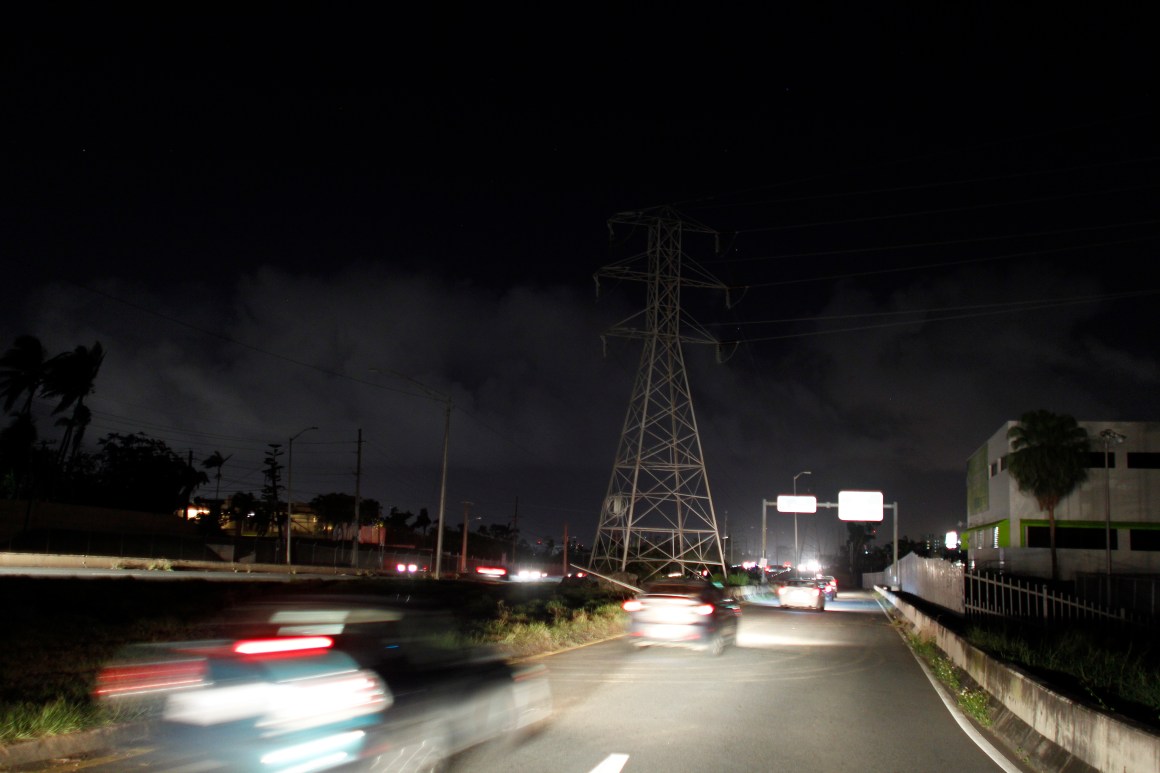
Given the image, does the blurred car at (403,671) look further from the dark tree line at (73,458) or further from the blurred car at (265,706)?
the dark tree line at (73,458)

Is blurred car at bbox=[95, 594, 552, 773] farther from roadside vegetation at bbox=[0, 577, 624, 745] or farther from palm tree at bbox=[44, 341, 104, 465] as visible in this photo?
palm tree at bbox=[44, 341, 104, 465]

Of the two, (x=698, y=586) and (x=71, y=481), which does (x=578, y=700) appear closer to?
(x=698, y=586)

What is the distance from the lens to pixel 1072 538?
64375 millimetres

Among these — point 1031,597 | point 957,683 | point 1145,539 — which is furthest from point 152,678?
point 1145,539

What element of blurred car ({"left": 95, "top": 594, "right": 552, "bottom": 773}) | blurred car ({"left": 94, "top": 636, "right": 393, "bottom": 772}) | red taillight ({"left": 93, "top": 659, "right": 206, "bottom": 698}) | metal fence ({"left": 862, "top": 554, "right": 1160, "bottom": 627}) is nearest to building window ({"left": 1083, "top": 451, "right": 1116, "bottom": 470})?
metal fence ({"left": 862, "top": 554, "right": 1160, "bottom": 627})

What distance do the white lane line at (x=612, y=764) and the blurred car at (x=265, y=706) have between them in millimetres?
2282

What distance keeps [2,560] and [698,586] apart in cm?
3180

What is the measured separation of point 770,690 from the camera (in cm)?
1450

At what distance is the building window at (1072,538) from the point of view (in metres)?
63.5

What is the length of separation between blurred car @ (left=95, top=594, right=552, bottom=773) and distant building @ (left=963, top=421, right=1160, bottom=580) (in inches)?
2309

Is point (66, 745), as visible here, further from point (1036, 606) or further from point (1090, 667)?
point (1036, 606)

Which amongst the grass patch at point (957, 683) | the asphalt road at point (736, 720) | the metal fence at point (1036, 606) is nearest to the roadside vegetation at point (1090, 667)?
the grass patch at point (957, 683)

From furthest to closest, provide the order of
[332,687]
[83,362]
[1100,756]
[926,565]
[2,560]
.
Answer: [83,362] → [926,565] → [2,560] → [1100,756] → [332,687]

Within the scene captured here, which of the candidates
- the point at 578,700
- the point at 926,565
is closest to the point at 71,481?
the point at 926,565
